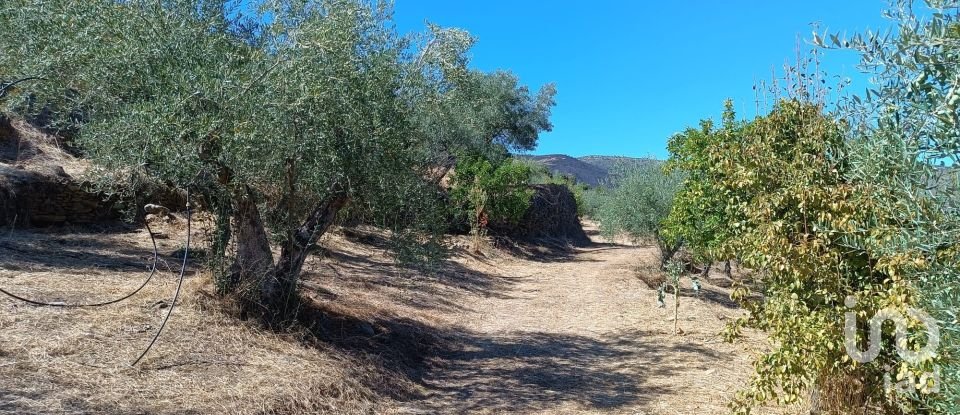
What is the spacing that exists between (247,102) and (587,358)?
5.87 m

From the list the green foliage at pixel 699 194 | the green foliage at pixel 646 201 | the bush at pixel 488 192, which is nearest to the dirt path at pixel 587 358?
the green foliage at pixel 699 194

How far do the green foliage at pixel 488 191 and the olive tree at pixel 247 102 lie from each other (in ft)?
47.3

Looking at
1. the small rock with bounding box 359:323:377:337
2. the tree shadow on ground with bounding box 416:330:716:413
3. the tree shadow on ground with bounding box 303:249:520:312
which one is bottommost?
the tree shadow on ground with bounding box 416:330:716:413

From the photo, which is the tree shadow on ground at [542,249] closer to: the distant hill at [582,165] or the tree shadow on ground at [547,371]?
the tree shadow on ground at [547,371]

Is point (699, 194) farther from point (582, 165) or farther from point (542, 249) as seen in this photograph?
point (582, 165)

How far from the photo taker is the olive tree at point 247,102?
5.24m

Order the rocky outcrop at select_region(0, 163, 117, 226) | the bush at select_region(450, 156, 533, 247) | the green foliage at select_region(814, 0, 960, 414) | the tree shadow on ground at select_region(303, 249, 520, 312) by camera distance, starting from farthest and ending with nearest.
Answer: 1. the bush at select_region(450, 156, 533, 247)
2. the tree shadow on ground at select_region(303, 249, 520, 312)
3. the rocky outcrop at select_region(0, 163, 117, 226)
4. the green foliage at select_region(814, 0, 960, 414)

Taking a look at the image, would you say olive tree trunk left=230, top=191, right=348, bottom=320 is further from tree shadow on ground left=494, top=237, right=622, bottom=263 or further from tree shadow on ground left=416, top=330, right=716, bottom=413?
tree shadow on ground left=494, top=237, right=622, bottom=263

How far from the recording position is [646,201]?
719 inches

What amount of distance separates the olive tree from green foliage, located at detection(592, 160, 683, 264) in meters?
11.4

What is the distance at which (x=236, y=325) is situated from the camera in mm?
6656

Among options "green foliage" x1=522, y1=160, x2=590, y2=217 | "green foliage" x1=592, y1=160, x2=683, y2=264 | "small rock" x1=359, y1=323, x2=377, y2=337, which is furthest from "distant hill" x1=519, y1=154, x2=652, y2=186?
"small rock" x1=359, y1=323, x2=377, y2=337

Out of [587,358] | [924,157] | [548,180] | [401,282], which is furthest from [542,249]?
[924,157]

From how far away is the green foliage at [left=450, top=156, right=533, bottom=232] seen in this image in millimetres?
22234
